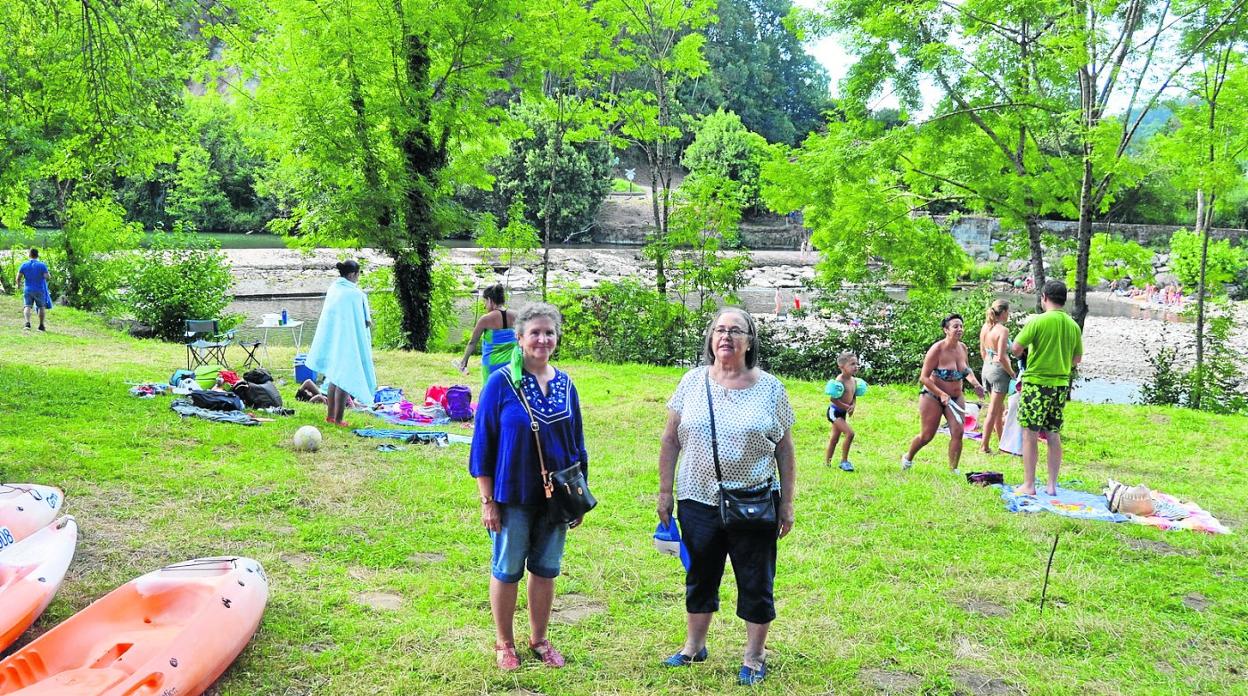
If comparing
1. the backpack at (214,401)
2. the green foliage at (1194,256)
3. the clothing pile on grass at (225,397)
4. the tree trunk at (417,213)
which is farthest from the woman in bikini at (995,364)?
the green foliage at (1194,256)

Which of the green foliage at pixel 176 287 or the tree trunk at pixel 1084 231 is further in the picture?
the green foliage at pixel 176 287

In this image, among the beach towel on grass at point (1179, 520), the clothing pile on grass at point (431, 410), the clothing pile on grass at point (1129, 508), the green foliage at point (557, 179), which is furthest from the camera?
the green foliage at point (557, 179)

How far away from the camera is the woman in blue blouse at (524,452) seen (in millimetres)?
3607

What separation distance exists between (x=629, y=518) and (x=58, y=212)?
20414 millimetres

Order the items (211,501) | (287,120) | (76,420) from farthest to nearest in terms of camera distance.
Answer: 1. (287,120)
2. (76,420)
3. (211,501)

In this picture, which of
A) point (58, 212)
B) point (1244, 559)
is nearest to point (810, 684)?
point (1244, 559)

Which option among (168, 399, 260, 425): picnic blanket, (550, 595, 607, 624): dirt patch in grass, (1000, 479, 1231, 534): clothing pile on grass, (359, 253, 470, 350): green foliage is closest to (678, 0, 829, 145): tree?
(359, 253, 470, 350): green foliage

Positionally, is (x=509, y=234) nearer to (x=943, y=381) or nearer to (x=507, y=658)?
(x=943, y=381)

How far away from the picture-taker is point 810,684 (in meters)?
3.86

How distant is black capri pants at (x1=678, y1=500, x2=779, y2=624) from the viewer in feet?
11.9

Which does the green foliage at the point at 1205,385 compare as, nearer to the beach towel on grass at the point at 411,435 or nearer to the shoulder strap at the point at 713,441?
the beach towel on grass at the point at 411,435

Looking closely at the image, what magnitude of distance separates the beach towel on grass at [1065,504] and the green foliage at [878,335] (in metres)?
6.94

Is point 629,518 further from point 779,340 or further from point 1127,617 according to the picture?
point 779,340

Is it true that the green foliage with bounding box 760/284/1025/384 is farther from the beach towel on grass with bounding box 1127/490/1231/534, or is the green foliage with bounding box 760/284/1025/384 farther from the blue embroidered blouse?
the blue embroidered blouse
